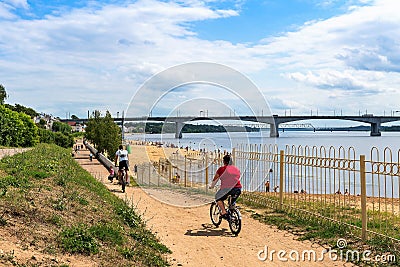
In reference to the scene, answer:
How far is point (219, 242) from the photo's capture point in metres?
7.90

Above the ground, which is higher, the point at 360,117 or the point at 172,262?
the point at 360,117

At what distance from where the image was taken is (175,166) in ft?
59.9

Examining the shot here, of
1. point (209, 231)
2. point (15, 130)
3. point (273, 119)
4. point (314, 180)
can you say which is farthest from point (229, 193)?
point (15, 130)

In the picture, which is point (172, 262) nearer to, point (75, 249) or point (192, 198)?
point (75, 249)

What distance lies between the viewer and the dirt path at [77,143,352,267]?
22.0ft

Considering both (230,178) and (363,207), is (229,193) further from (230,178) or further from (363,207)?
(363,207)

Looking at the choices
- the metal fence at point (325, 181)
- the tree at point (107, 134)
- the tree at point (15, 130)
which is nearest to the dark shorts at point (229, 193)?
the metal fence at point (325, 181)

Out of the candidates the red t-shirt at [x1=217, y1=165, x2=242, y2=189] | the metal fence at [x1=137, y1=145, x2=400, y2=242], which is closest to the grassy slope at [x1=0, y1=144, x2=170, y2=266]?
the red t-shirt at [x1=217, y1=165, x2=242, y2=189]

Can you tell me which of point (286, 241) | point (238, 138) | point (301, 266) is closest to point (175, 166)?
point (238, 138)

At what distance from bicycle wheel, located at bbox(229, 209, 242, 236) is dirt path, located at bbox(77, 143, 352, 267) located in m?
0.13

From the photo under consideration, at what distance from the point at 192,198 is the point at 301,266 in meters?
7.42

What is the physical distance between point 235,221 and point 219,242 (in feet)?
2.27

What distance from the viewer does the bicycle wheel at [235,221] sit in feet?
27.4

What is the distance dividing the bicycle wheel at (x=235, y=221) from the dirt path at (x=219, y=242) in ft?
0.42
